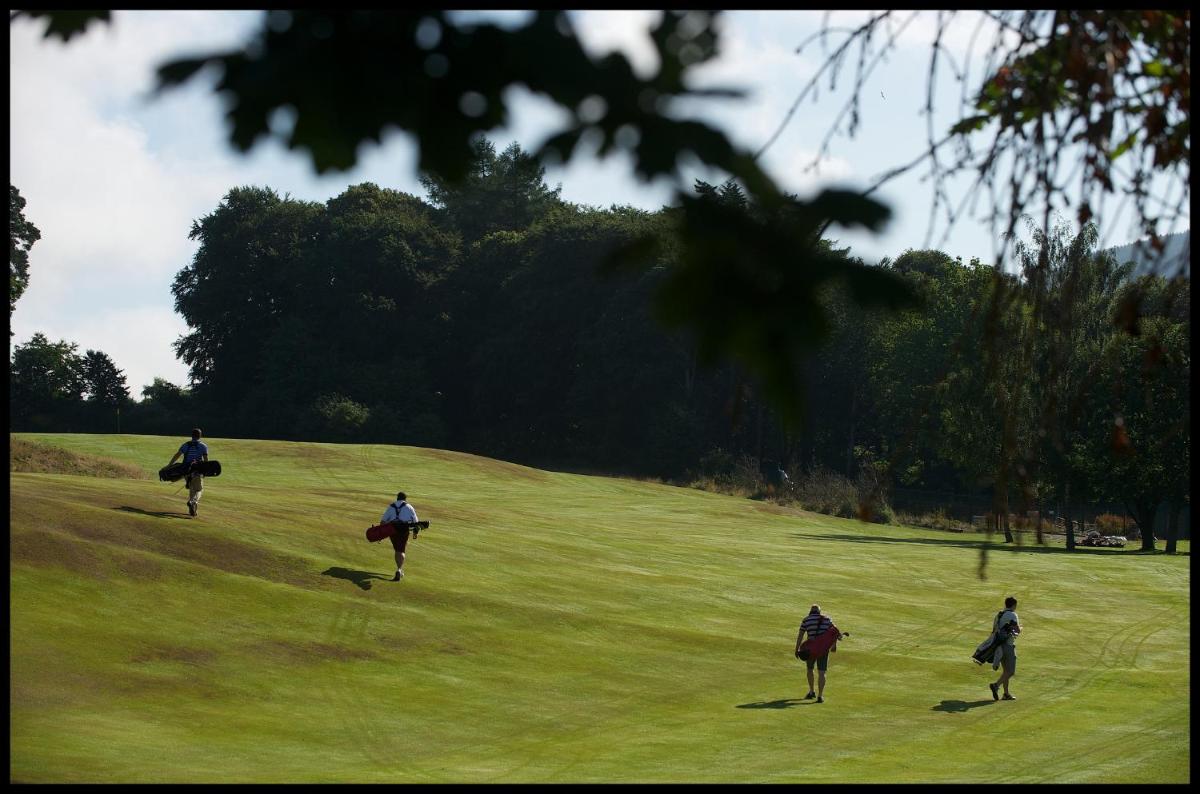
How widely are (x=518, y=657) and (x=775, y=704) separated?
18.5 feet

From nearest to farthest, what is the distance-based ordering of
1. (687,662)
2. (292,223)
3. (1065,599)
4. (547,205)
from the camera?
1. (687,662)
2. (1065,599)
3. (292,223)
4. (547,205)

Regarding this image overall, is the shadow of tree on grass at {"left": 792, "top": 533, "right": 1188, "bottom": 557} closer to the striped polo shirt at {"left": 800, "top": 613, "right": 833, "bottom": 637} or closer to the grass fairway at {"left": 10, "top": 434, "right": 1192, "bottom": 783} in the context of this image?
the grass fairway at {"left": 10, "top": 434, "right": 1192, "bottom": 783}

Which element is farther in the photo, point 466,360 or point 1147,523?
point 466,360

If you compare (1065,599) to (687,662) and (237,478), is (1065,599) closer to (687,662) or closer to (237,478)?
(687,662)

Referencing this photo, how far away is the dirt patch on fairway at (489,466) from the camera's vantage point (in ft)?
221

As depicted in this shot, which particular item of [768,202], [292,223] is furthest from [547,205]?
[768,202]

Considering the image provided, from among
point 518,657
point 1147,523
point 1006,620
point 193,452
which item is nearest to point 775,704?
point 1006,620

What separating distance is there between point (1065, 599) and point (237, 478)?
112 feet

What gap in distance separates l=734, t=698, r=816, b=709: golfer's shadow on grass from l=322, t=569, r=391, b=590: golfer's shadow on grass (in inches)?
418

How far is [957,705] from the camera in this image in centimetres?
2595

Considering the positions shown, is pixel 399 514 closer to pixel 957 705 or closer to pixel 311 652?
pixel 311 652

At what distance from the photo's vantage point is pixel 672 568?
41.7 meters

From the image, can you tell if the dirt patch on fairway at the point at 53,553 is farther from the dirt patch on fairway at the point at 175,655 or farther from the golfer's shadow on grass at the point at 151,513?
the dirt patch on fairway at the point at 175,655

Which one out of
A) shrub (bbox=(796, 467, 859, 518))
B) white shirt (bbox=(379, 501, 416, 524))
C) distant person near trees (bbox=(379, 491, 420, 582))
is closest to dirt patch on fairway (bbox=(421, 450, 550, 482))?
shrub (bbox=(796, 467, 859, 518))
